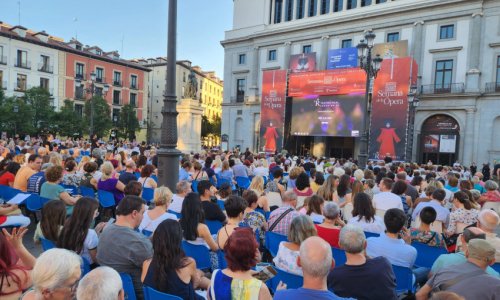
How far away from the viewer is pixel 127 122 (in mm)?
50250

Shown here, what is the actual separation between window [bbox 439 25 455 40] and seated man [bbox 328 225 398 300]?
108ft

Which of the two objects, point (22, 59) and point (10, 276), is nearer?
point (10, 276)

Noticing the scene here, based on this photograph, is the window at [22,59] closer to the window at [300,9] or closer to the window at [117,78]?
the window at [117,78]

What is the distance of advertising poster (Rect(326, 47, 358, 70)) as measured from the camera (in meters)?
32.2

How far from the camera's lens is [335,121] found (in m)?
31.3

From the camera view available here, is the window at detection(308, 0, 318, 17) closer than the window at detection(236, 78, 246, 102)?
Yes

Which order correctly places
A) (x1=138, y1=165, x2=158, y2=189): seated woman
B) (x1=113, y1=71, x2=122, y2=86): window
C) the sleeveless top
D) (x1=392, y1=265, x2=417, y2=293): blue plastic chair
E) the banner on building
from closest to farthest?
the sleeveless top < (x1=392, y1=265, x2=417, y2=293): blue plastic chair < (x1=138, y1=165, x2=158, y2=189): seated woman < the banner on building < (x1=113, y1=71, x2=122, y2=86): window

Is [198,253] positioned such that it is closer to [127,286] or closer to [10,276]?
[127,286]

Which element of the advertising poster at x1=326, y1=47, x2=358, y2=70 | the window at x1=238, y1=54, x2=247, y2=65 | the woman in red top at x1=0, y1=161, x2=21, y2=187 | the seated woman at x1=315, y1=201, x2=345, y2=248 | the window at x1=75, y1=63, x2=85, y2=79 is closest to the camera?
the seated woman at x1=315, y1=201, x2=345, y2=248

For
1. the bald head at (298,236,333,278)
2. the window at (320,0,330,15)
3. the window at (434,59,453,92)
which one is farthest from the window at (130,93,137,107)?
the bald head at (298,236,333,278)

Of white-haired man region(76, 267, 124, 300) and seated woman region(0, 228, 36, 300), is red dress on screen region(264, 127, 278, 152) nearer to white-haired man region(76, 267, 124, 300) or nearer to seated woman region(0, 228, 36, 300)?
seated woman region(0, 228, 36, 300)

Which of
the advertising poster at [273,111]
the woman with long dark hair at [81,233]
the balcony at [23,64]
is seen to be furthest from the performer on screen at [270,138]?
the woman with long dark hair at [81,233]

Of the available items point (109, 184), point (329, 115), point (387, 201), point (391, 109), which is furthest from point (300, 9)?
point (109, 184)

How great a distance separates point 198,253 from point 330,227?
6.08 feet
